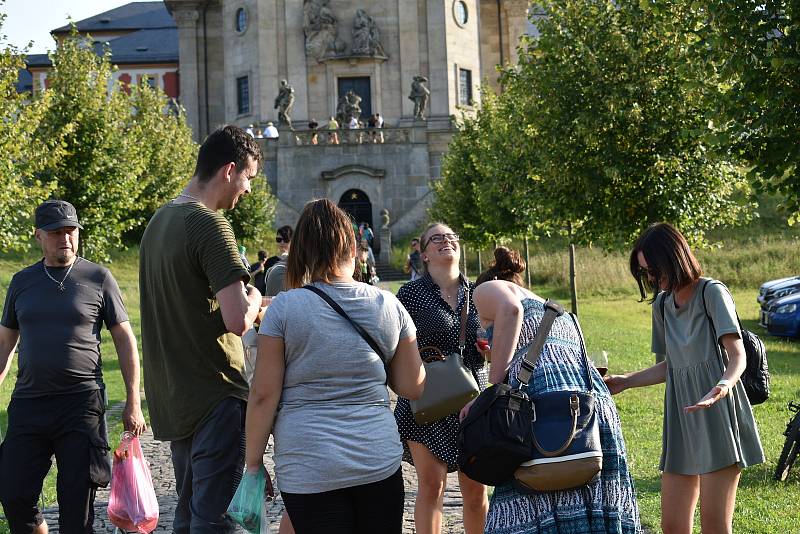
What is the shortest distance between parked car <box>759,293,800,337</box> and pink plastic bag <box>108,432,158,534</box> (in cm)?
1770

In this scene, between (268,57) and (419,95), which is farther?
(268,57)

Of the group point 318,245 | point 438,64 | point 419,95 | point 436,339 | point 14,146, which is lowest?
point 436,339

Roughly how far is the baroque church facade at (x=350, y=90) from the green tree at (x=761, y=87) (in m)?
40.3

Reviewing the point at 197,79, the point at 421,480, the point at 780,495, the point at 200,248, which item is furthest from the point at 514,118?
the point at 197,79

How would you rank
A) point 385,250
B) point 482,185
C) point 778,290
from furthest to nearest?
point 385,250 → point 482,185 → point 778,290

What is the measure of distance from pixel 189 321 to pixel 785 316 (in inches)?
735

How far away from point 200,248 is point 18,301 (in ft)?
6.04

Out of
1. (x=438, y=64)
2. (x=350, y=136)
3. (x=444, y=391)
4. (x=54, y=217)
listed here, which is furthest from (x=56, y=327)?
(x=438, y=64)

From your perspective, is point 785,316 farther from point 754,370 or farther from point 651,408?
point 754,370

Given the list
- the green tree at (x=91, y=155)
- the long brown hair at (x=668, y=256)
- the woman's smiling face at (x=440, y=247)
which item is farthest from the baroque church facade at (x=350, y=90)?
the long brown hair at (x=668, y=256)

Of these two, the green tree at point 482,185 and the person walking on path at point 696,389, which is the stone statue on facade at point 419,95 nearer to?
the green tree at point 482,185

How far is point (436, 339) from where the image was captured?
7.00 metres

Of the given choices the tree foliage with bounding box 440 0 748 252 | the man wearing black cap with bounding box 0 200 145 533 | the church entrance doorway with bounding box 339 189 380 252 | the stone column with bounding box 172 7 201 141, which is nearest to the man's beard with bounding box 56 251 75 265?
the man wearing black cap with bounding box 0 200 145 533

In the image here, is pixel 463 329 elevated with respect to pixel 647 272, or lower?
lower
